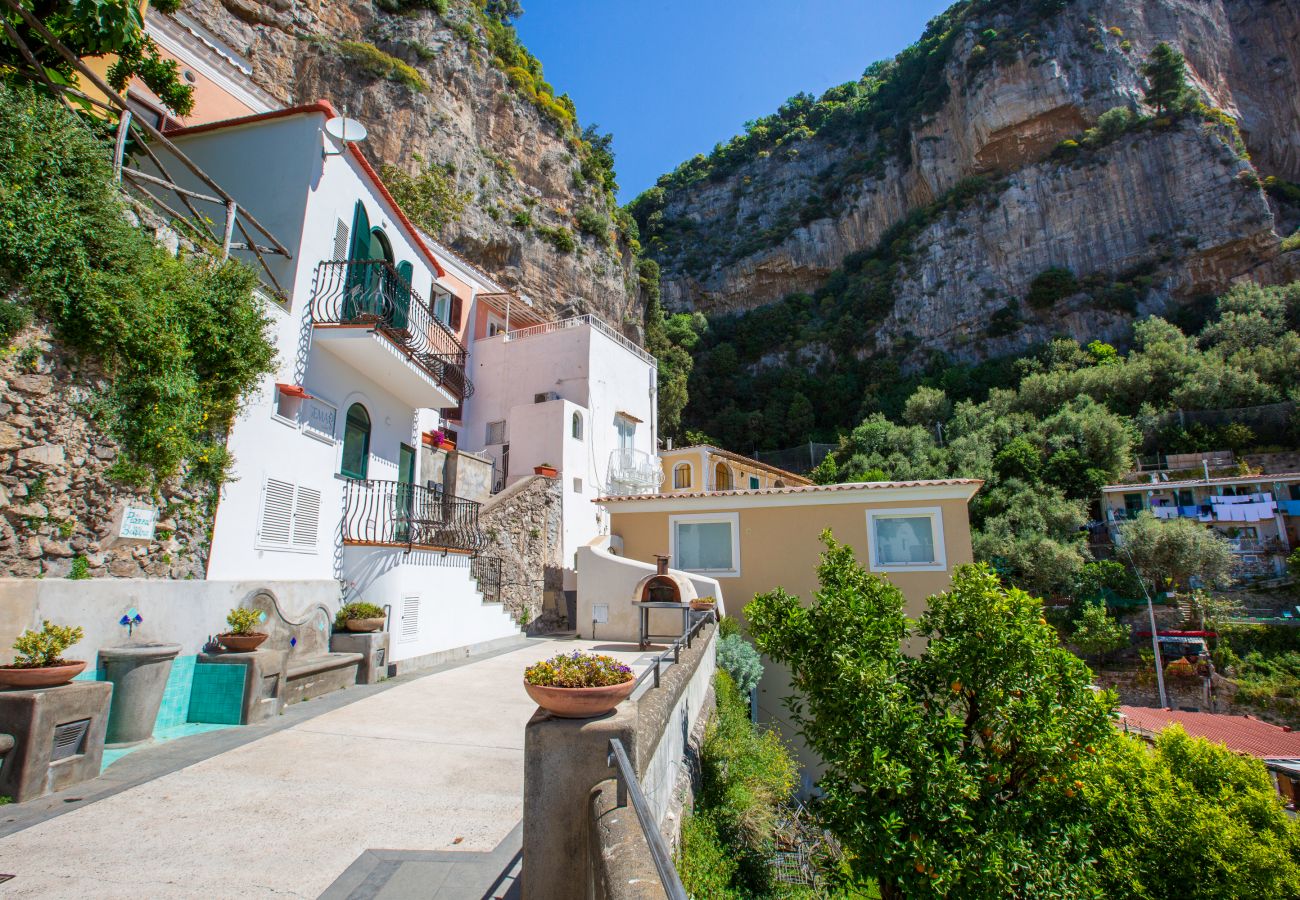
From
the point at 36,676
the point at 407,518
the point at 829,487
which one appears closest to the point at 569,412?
the point at 829,487

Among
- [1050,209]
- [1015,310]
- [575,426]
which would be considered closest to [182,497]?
[575,426]

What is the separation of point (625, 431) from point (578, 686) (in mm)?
20430

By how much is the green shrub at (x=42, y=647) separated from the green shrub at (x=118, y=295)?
1898mm

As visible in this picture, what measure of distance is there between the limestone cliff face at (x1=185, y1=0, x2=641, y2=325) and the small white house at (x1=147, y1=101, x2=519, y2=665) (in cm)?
1845

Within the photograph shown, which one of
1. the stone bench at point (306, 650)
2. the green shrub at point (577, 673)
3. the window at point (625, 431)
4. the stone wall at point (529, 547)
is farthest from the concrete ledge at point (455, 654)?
the window at point (625, 431)

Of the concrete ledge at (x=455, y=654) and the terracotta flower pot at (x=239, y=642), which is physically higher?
the terracotta flower pot at (x=239, y=642)

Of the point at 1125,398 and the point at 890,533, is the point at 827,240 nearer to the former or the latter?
the point at 1125,398

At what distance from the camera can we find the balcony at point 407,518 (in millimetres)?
9555

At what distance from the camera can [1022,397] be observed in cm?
4606

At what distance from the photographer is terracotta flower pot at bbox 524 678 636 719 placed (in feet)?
10.1

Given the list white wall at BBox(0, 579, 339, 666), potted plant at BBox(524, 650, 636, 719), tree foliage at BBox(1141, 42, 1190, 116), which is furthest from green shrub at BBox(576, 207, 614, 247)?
tree foliage at BBox(1141, 42, 1190, 116)

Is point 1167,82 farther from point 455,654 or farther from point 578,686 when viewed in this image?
point 578,686

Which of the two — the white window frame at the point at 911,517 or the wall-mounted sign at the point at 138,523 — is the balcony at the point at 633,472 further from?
the wall-mounted sign at the point at 138,523

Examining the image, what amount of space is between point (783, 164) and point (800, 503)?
251 ft
